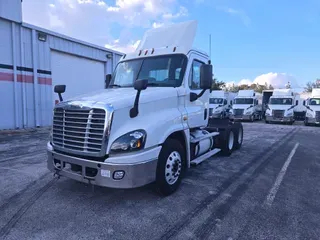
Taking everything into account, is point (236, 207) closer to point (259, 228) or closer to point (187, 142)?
point (259, 228)

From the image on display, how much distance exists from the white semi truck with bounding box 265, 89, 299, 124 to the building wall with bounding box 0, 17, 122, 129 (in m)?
17.1

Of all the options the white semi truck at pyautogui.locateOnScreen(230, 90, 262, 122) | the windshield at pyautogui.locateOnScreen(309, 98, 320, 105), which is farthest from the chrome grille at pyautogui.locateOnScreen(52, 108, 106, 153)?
the windshield at pyautogui.locateOnScreen(309, 98, 320, 105)

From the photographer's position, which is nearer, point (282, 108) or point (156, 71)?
point (156, 71)

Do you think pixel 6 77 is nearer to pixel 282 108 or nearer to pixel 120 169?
pixel 120 169

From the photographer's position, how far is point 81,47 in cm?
1560

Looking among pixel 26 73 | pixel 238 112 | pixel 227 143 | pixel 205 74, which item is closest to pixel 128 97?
pixel 205 74

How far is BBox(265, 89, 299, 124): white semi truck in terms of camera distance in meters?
20.5

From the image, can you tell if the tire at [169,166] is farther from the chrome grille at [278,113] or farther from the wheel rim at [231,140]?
the chrome grille at [278,113]

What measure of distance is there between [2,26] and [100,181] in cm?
1244

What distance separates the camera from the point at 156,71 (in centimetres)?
462

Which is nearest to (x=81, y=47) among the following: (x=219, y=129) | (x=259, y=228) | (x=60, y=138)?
(x=219, y=129)

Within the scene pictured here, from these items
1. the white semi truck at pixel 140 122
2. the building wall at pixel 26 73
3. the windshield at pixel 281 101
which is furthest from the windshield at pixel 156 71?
the windshield at pixel 281 101

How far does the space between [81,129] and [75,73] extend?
1327 centimetres

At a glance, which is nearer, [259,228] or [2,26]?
[259,228]
